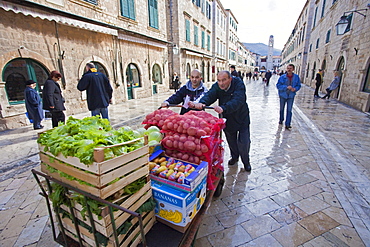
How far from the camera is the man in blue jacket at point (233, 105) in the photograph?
3.00 m

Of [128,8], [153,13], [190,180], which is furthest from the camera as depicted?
[153,13]

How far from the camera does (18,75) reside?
7.35m

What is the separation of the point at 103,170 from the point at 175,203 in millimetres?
701

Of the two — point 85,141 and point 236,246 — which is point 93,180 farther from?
point 236,246

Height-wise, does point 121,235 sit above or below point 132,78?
below

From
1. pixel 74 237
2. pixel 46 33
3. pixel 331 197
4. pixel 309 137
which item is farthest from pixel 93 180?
pixel 46 33

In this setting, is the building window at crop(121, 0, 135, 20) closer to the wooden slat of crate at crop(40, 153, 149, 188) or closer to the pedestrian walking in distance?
the pedestrian walking in distance

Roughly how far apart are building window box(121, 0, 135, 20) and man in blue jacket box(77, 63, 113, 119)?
8.09m

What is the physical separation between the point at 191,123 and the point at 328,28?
19004mm

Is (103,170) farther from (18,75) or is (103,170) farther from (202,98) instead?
(18,75)

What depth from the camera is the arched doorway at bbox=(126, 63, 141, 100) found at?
43.3 feet

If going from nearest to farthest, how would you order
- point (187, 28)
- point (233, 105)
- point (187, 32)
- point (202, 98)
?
1. point (233, 105)
2. point (202, 98)
3. point (187, 28)
4. point (187, 32)

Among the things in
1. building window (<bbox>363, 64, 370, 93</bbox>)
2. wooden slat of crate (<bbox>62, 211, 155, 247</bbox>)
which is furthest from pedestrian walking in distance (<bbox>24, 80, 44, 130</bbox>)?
building window (<bbox>363, 64, 370, 93</bbox>)

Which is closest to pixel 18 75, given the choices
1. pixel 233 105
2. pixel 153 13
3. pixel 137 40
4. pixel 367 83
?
pixel 137 40
